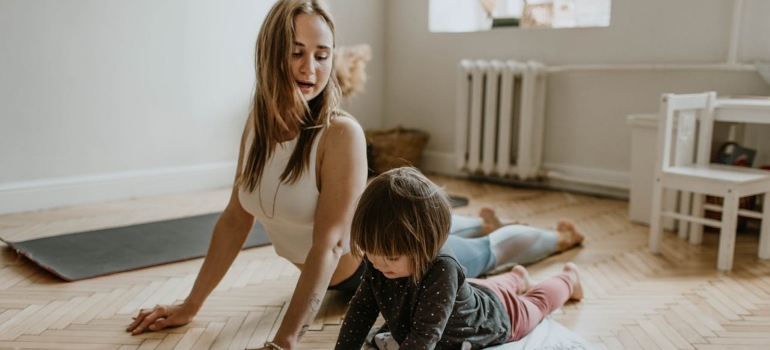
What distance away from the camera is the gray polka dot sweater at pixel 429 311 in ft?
4.09

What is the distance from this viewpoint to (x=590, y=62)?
142 inches

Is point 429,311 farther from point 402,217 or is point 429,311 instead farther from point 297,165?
point 297,165

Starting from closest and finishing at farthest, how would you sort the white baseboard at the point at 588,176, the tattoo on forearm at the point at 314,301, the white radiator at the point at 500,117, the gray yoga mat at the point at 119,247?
1. the tattoo on forearm at the point at 314,301
2. the gray yoga mat at the point at 119,247
3. the white baseboard at the point at 588,176
4. the white radiator at the point at 500,117

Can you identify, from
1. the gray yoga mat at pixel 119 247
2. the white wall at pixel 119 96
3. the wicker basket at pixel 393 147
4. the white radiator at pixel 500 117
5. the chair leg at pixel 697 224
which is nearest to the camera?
the gray yoga mat at pixel 119 247

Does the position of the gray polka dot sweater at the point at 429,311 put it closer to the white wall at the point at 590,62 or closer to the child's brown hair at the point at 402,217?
the child's brown hair at the point at 402,217

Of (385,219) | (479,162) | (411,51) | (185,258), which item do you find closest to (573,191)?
(479,162)

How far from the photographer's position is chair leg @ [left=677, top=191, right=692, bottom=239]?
2768 millimetres

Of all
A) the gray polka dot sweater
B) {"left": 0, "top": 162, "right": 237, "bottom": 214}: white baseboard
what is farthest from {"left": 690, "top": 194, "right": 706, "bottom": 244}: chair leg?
{"left": 0, "top": 162, "right": 237, "bottom": 214}: white baseboard

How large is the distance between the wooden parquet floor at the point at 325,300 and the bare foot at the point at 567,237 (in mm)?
34

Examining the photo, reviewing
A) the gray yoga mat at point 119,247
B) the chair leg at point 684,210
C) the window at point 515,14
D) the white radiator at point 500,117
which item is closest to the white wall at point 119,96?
the gray yoga mat at point 119,247

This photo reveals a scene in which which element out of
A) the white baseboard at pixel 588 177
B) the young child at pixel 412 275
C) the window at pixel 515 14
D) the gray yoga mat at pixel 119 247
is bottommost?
the gray yoga mat at pixel 119 247

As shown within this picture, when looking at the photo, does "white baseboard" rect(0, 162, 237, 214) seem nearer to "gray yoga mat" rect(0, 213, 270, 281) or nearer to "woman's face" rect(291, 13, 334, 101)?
"gray yoga mat" rect(0, 213, 270, 281)

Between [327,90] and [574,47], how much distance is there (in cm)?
243

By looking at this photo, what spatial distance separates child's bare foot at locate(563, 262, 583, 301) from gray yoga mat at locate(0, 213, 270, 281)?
1236 millimetres
